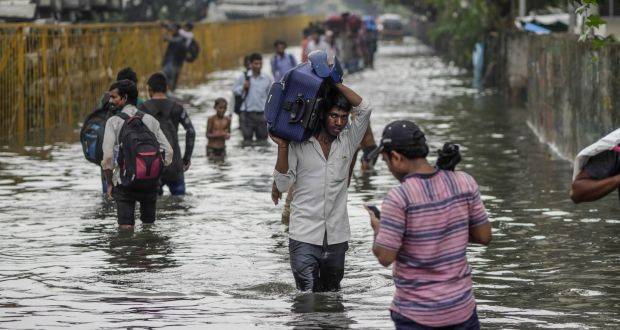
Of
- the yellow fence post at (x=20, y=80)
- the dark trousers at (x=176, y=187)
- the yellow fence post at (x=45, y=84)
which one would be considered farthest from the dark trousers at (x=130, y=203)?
the yellow fence post at (x=45, y=84)

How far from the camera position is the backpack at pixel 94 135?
13.6 metres

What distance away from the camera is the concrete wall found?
16.8m

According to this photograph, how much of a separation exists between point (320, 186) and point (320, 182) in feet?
0.08

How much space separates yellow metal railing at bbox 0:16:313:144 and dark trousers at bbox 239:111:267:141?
354 centimetres

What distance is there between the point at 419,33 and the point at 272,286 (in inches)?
3101

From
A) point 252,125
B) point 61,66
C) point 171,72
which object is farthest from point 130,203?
point 171,72

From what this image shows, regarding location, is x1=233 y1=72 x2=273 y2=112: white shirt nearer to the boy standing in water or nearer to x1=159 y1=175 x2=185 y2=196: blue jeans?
the boy standing in water

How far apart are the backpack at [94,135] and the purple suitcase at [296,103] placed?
4.76 metres

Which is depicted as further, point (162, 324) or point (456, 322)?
point (162, 324)

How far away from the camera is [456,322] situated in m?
6.58

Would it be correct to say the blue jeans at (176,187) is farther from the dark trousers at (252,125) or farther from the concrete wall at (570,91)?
the dark trousers at (252,125)

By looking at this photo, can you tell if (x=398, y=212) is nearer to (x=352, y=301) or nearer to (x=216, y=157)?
(x=352, y=301)

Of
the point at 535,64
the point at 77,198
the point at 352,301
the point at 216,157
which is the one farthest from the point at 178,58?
the point at 352,301

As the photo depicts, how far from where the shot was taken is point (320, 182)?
30.5ft
